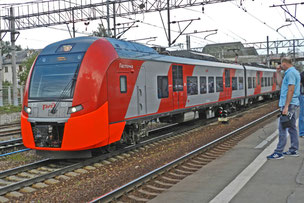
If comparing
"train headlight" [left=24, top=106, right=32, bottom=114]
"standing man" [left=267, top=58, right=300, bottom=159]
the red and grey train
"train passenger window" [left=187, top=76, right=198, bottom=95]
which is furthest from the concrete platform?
"train passenger window" [left=187, top=76, right=198, bottom=95]

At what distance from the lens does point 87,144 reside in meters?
8.29

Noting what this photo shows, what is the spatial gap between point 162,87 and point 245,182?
253 inches

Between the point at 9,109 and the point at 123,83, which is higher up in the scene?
the point at 123,83

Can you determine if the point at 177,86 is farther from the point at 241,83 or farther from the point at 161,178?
the point at 241,83

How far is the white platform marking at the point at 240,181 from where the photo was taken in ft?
17.0

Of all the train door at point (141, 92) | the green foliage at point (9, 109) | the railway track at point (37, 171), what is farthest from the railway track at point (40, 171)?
the green foliage at point (9, 109)

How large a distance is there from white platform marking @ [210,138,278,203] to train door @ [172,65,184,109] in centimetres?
526

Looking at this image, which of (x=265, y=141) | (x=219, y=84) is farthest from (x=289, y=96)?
(x=219, y=84)

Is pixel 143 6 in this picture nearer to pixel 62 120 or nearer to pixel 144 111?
pixel 144 111

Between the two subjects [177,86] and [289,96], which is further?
[177,86]

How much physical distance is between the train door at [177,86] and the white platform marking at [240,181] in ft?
17.3

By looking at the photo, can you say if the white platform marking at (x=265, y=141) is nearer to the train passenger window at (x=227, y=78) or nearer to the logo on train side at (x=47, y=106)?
the logo on train side at (x=47, y=106)

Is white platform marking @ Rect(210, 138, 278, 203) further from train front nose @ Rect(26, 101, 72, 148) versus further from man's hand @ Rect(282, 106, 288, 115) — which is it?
train front nose @ Rect(26, 101, 72, 148)

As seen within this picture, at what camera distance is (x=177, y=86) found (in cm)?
1303
